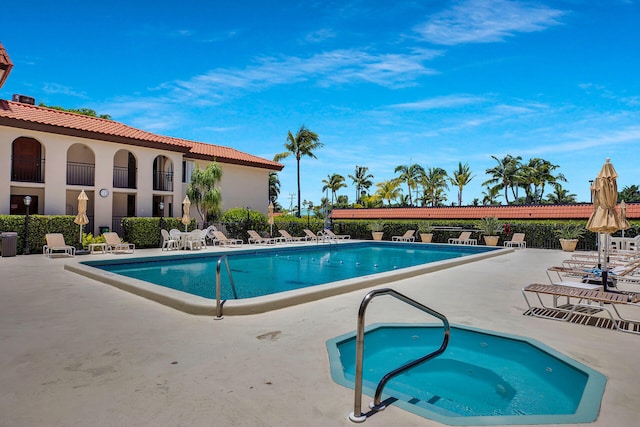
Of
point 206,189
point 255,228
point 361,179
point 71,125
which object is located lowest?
point 255,228

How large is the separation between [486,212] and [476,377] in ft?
71.7

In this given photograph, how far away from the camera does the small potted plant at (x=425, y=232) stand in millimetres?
22250

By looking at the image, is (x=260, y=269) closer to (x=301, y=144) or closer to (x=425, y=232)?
(x=425, y=232)

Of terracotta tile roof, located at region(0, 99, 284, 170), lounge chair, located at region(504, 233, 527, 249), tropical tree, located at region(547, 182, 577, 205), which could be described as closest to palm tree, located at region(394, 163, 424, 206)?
tropical tree, located at region(547, 182, 577, 205)

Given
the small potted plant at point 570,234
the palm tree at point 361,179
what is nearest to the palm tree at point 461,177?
the palm tree at point 361,179

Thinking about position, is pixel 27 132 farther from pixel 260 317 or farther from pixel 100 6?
pixel 260 317

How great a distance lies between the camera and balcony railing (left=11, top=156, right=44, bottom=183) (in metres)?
17.8

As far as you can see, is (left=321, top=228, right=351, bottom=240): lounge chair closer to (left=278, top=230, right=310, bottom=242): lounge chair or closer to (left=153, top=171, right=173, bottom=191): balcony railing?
(left=278, top=230, right=310, bottom=242): lounge chair

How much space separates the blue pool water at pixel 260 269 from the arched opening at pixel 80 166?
917 centimetres

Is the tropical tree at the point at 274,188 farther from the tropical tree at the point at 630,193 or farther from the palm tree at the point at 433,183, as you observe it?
the tropical tree at the point at 630,193

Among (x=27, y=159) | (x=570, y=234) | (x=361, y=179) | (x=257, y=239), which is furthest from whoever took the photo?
(x=361, y=179)

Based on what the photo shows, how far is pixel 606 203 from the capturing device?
21.5 ft

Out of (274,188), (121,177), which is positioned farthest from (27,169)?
(274,188)

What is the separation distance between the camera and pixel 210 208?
21.6 m
